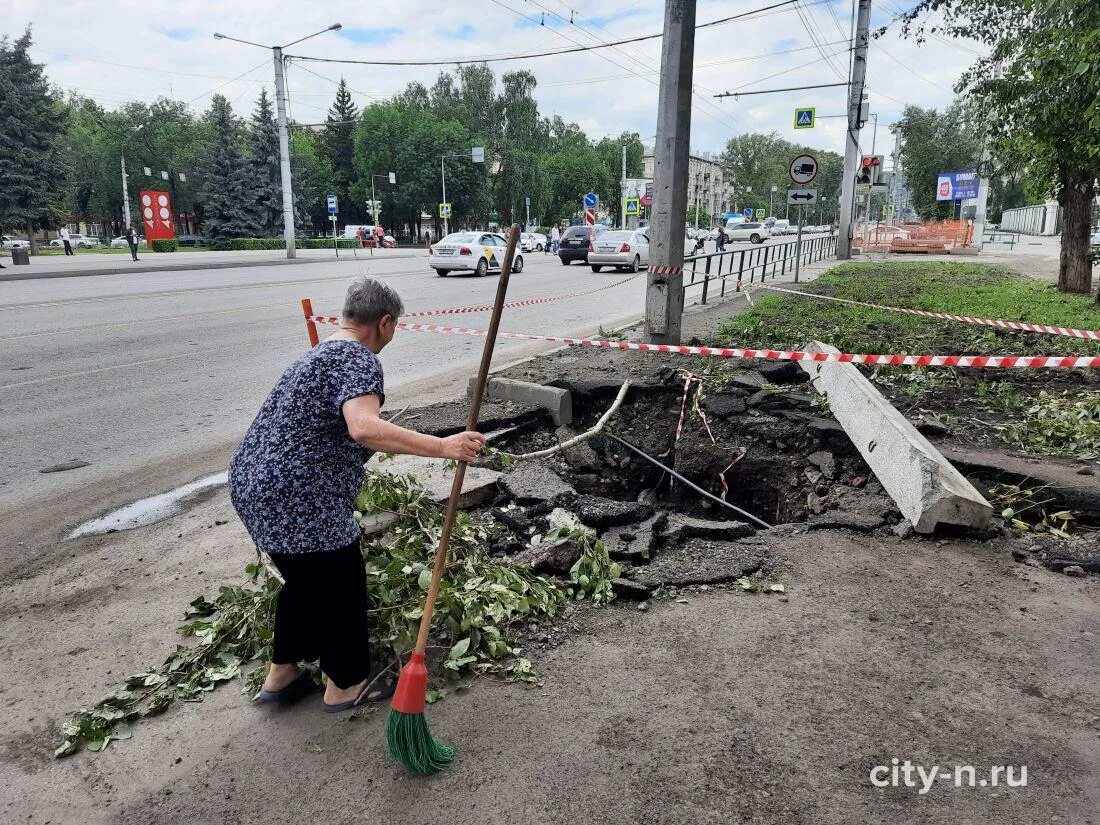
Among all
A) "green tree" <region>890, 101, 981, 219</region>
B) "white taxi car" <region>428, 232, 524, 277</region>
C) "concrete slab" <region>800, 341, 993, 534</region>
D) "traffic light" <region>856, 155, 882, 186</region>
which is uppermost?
"green tree" <region>890, 101, 981, 219</region>

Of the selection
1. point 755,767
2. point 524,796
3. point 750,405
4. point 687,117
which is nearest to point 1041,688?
point 755,767

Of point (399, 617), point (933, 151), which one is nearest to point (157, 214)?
point (399, 617)

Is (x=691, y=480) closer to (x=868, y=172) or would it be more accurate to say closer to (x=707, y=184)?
(x=868, y=172)

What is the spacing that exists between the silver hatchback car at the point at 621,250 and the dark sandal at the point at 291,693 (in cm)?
2350

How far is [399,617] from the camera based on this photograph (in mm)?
3197

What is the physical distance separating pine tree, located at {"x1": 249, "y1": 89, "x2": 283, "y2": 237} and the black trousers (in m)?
56.0

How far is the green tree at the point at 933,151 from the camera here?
5941cm

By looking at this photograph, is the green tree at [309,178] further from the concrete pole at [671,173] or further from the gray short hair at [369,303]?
the gray short hair at [369,303]

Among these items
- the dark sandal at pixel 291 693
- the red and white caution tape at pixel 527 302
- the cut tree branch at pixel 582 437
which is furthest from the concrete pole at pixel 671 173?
the dark sandal at pixel 291 693

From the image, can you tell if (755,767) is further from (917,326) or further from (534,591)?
(917,326)

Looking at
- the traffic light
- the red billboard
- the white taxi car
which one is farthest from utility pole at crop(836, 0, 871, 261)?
the red billboard

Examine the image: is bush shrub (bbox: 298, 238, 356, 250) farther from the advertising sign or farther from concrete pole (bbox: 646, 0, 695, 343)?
concrete pole (bbox: 646, 0, 695, 343)

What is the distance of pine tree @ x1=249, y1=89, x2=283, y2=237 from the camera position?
177 ft

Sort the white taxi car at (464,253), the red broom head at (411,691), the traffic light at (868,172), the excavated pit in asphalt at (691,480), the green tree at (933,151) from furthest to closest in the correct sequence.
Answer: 1. the green tree at (933,151)
2. the traffic light at (868,172)
3. the white taxi car at (464,253)
4. the excavated pit in asphalt at (691,480)
5. the red broom head at (411,691)
